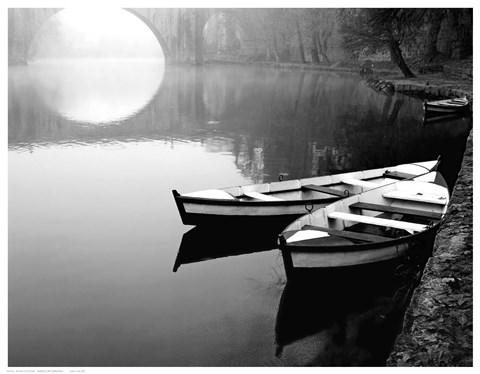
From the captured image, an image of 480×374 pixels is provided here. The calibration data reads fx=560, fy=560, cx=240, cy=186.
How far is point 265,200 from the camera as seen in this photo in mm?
8117

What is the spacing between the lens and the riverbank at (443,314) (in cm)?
396

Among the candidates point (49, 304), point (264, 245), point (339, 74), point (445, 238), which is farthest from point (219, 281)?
point (339, 74)

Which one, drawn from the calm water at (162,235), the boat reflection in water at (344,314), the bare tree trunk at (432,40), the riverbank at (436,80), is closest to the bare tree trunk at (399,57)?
the riverbank at (436,80)

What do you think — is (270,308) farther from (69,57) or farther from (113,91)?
(69,57)

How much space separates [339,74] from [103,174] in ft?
96.9

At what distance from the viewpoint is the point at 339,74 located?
127 ft

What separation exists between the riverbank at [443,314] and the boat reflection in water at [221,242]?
267cm

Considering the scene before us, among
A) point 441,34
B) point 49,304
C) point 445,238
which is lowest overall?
point 49,304

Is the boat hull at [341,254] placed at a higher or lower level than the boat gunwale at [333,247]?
lower

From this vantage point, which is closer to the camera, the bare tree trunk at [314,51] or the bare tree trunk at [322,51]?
the bare tree trunk at [314,51]

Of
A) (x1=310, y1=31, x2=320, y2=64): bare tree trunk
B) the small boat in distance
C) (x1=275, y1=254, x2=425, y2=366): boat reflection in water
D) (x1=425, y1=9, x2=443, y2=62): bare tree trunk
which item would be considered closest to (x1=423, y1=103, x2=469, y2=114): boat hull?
the small boat in distance

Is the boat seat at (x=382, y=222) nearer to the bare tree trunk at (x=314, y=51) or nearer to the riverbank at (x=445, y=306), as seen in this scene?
the riverbank at (x=445, y=306)

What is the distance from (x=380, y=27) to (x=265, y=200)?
23102 millimetres

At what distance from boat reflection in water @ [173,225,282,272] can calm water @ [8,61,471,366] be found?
0.03m
